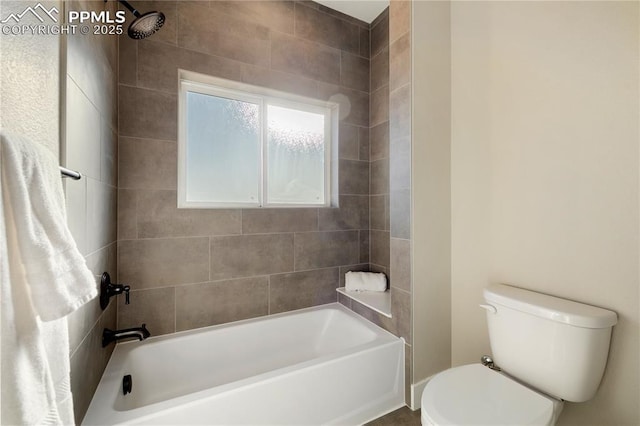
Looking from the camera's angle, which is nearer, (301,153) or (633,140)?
(633,140)

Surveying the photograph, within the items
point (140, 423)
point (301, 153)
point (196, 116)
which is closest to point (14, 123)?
point (140, 423)

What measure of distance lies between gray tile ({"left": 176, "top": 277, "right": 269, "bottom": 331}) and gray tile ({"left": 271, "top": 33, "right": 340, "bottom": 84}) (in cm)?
171

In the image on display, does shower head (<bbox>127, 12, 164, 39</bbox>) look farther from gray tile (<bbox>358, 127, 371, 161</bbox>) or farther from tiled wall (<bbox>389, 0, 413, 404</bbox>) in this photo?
gray tile (<bbox>358, 127, 371, 161</bbox>)

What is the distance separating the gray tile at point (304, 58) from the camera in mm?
2107

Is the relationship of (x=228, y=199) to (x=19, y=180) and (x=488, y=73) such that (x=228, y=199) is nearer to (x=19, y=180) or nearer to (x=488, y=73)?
(x=19, y=180)

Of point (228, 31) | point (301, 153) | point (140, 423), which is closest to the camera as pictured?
point (140, 423)

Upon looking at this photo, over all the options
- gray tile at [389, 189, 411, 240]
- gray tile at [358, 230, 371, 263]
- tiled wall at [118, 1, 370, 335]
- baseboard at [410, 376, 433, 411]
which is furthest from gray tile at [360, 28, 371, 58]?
baseboard at [410, 376, 433, 411]

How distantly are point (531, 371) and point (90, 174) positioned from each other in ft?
7.06

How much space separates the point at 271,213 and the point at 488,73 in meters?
1.70

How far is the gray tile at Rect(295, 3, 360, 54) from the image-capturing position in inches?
86.6

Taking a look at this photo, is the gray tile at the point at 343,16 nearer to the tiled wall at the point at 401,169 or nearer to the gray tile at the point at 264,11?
the gray tile at the point at 264,11

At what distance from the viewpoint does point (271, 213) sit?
210 cm

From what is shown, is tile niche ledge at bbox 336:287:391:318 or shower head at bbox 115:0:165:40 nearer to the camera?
shower head at bbox 115:0:165:40

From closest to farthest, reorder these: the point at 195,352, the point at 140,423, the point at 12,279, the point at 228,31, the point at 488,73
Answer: the point at 12,279
the point at 140,423
the point at 488,73
the point at 195,352
the point at 228,31
